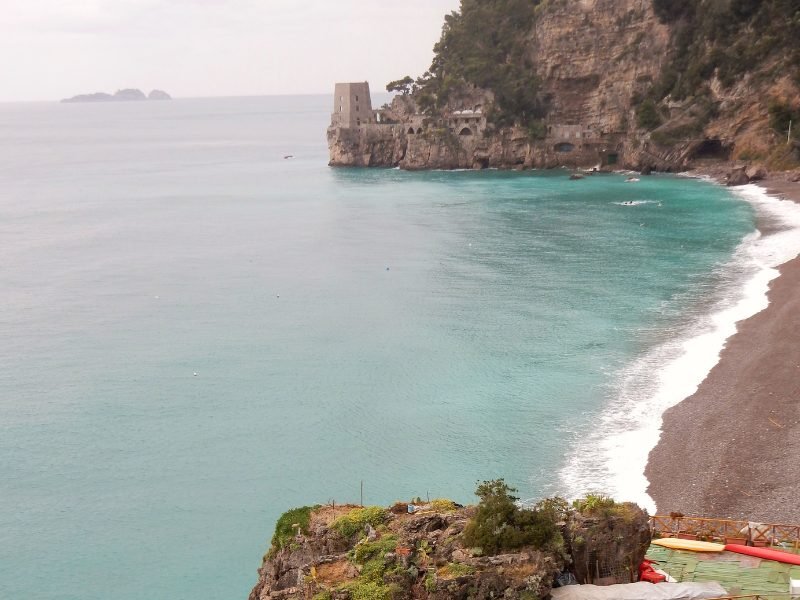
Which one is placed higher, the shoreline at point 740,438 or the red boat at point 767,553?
the red boat at point 767,553

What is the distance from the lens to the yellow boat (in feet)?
64.5

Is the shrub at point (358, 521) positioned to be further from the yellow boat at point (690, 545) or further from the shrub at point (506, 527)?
the yellow boat at point (690, 545)

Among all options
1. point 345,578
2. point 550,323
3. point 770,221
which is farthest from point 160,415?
point 770,221

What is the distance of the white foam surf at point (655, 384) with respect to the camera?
102 feet

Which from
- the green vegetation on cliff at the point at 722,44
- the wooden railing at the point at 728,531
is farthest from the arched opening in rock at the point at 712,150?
the wooden railing at the point at 728,531

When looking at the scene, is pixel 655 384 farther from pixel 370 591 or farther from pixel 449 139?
pixel 449 139

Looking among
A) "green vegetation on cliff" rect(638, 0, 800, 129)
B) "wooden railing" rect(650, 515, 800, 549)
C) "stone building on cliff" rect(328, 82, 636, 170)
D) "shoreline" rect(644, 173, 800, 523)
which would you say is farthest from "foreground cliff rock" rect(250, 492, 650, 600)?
"stone building on cliff" rect(328, 82, 636, 170)

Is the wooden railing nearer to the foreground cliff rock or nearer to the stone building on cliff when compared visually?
the foreground cliff rock

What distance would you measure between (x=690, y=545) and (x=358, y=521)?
7.52 meters

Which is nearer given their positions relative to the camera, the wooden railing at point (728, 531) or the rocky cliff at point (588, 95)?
the wooden railing at point (728, 531)

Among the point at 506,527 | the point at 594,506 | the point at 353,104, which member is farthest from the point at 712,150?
the point at 506,527

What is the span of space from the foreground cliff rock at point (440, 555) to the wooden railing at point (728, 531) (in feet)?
15.1

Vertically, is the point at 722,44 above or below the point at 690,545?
above

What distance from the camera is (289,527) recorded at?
18859 mm
